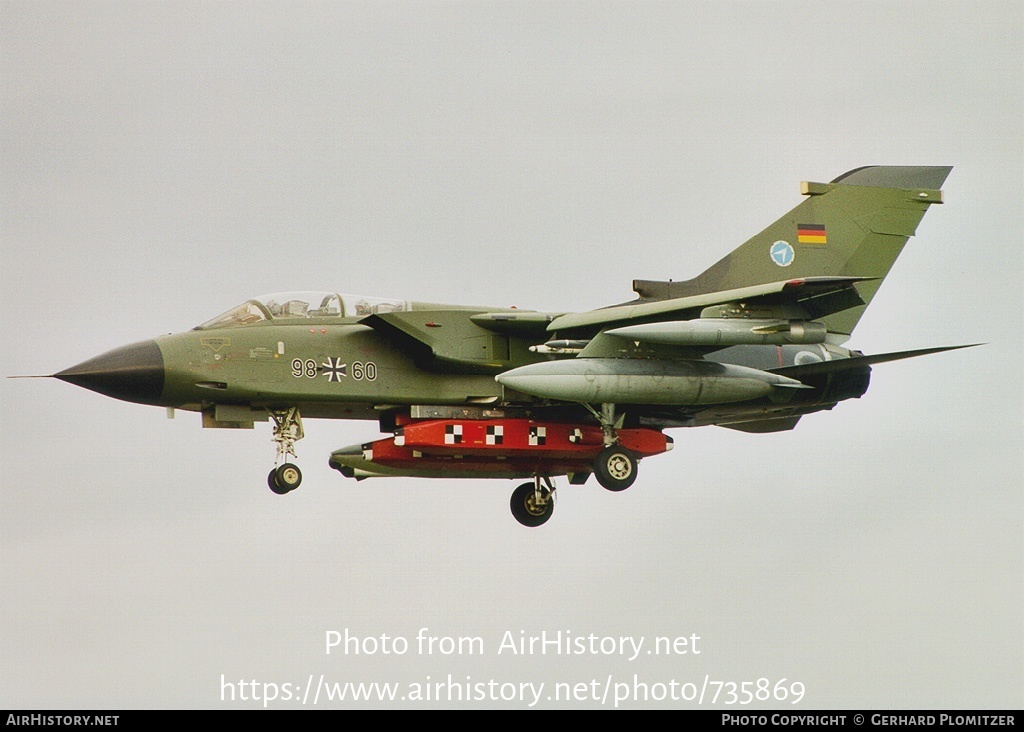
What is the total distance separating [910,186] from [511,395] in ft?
23.2

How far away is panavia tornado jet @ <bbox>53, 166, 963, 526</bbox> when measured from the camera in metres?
21.5

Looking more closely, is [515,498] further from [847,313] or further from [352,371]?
[847,313]

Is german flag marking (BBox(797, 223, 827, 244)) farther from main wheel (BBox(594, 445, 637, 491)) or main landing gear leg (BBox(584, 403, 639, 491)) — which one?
main wheel (BBox(594, 445, 637, 491))

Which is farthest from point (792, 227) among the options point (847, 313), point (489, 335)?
point (489, 335)

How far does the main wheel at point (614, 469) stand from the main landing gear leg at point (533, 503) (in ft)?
6.24

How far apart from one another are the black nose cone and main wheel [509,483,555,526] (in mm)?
5917

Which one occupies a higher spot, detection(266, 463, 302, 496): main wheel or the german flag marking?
the german flag marking

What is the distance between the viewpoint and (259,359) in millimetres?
21703

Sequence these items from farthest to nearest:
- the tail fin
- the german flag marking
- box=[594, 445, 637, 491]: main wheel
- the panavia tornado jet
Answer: the german flag marking
the tail fin
box=[594, 445, 637, 491]: main wheel
the panavia tornado jet

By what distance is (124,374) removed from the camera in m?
21.2

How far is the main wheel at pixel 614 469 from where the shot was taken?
22.7 metres

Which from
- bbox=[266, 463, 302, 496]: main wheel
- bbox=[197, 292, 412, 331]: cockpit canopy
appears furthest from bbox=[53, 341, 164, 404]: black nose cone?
bbox=[266, 463, 302, 496]: main wheel

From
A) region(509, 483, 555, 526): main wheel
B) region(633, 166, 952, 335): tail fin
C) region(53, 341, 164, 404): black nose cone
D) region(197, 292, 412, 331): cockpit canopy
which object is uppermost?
region(633, 166, 952, 335): tail fin

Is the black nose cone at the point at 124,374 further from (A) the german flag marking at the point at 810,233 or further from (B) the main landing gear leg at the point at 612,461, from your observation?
(A) the german flag marking at the point at 810,233
